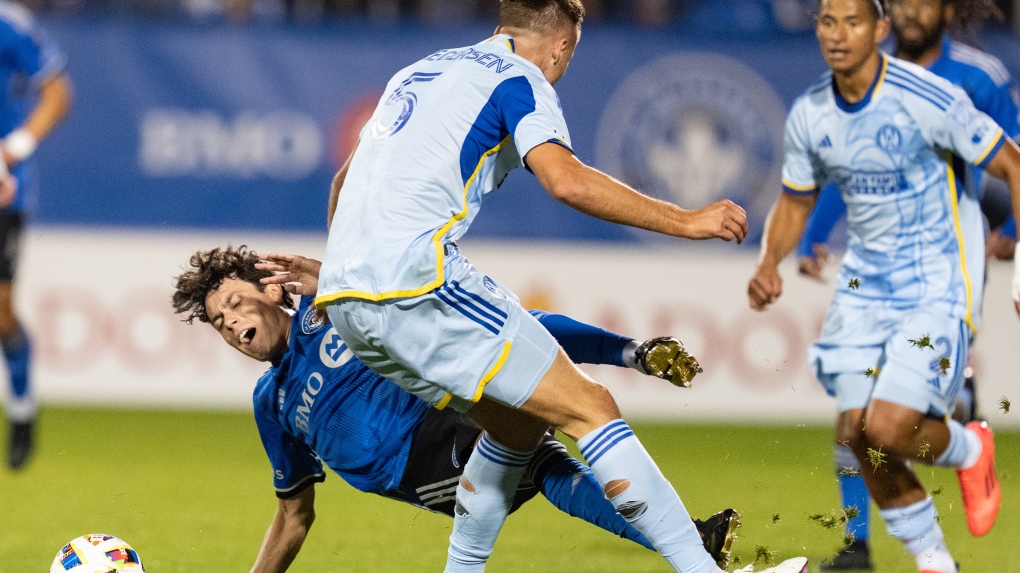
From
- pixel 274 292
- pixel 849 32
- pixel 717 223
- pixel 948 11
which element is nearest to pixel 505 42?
pixel 717 223

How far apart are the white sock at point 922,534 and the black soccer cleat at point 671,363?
4.25ft

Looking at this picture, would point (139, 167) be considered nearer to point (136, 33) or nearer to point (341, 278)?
point (136, 33)

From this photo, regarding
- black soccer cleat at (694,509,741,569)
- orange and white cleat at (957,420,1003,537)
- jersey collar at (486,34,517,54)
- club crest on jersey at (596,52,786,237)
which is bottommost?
club crest on jersey at (596,52,786,237)

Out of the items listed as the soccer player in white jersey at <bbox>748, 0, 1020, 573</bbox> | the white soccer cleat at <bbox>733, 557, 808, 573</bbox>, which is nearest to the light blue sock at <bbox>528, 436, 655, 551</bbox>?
the white soccer cleat at <bbox>733, 557, 808, 573</bbox>

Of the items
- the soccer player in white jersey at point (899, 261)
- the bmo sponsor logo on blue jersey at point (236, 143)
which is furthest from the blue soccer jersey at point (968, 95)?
the bmo sponsor logo on blue jersey at point (236, 143)

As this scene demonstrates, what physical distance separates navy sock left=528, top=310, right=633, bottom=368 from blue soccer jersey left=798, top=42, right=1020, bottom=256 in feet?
6.49

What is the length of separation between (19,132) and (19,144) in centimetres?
10

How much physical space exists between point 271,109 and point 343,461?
6.30 meters

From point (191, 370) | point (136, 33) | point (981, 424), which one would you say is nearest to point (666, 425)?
point (191, 370)

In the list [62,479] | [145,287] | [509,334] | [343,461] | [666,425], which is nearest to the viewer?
[509,334]

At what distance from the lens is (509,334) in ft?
11.3

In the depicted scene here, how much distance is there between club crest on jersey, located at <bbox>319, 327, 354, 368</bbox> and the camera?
4.11m

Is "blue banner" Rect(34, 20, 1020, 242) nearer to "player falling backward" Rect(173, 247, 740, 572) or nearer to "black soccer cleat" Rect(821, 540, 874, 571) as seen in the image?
"black soccer cleat" Rect(821, 540, 874, 571)

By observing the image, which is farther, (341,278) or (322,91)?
(322,91)
